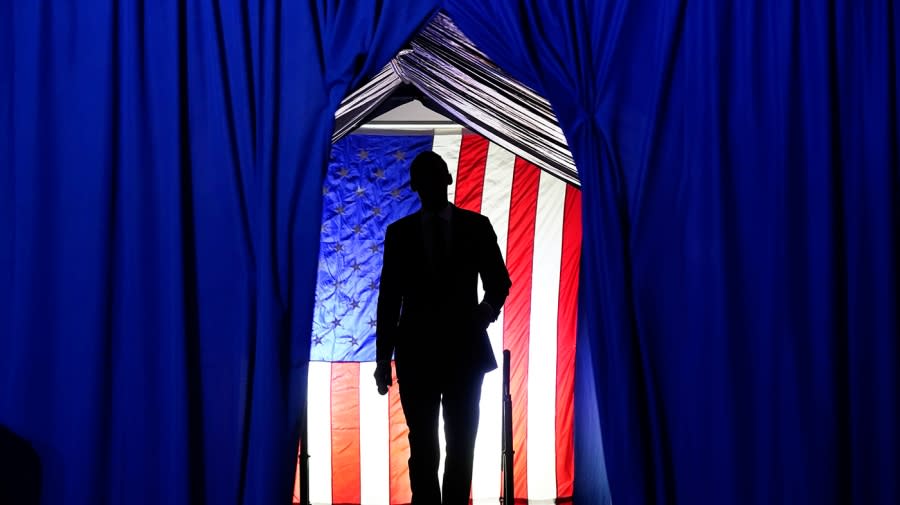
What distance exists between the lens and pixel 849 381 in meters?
2.05

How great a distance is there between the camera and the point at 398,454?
13.6 feet

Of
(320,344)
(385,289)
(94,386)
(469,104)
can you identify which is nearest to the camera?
(94,386)

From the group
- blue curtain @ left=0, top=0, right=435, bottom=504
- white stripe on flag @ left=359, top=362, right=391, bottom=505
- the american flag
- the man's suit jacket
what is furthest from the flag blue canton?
blue curtain @ left=0, top=0, right=435, bottom=504

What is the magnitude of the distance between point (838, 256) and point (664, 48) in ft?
2.40

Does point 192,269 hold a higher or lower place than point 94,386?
higher

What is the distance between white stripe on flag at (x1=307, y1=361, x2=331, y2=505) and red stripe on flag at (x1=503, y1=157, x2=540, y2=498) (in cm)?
100

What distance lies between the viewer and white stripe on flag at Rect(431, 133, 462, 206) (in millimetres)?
4246

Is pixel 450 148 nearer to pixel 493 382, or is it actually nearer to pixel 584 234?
pixel 493 382

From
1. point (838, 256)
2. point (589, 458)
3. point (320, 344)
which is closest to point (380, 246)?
point (320, 344)

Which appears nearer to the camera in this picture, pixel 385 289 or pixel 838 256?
pixel 838 256

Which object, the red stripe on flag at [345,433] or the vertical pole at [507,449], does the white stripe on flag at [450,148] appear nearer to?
the red stripe on flag at [345,433]

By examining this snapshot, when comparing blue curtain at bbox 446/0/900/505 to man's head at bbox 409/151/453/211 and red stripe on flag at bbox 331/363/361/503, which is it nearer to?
man's head at bbox 409/151/453/211

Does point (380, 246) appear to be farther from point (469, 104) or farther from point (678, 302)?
point (678, 302)

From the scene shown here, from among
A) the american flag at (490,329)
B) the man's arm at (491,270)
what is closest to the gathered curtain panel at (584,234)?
the man's arm at (491,270)
